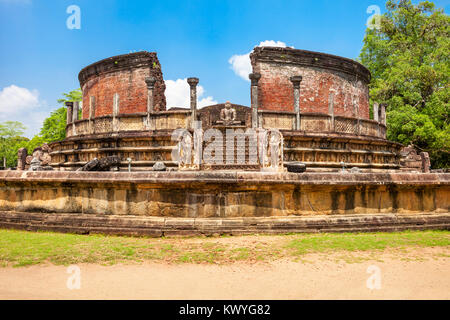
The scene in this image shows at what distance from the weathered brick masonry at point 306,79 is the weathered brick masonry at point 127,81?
17.8 ft

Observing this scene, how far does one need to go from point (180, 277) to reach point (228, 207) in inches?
71.8

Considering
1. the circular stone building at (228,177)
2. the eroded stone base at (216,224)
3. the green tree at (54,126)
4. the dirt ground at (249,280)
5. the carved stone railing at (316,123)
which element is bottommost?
the dirt ground at (249,280)

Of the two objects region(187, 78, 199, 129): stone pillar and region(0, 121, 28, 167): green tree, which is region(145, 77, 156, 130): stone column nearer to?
region(187, 78, 199, 129): stone pillar

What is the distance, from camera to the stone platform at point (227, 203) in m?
4.46

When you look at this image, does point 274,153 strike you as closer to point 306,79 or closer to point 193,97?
point 193,97

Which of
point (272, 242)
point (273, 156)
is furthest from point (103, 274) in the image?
point (273, 156)

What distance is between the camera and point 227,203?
180 inches

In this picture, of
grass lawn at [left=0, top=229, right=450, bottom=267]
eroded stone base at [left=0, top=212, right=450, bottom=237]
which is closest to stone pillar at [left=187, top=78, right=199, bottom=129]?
eroded stone base at [left=0, top=212, right=450, bottom=237]

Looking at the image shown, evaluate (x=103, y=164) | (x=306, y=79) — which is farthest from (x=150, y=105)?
(x=306, y=79)

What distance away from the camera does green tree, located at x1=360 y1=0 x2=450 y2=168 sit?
18.9 m

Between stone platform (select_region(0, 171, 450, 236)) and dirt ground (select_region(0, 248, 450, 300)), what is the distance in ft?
4.00

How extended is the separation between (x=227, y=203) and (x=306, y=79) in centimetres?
1460

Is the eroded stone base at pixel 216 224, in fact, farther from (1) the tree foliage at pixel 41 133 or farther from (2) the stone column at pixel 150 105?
(1) the tree foliage at pixel 41 133

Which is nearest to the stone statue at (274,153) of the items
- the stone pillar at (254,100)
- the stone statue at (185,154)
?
the stone statue at (185,154)
